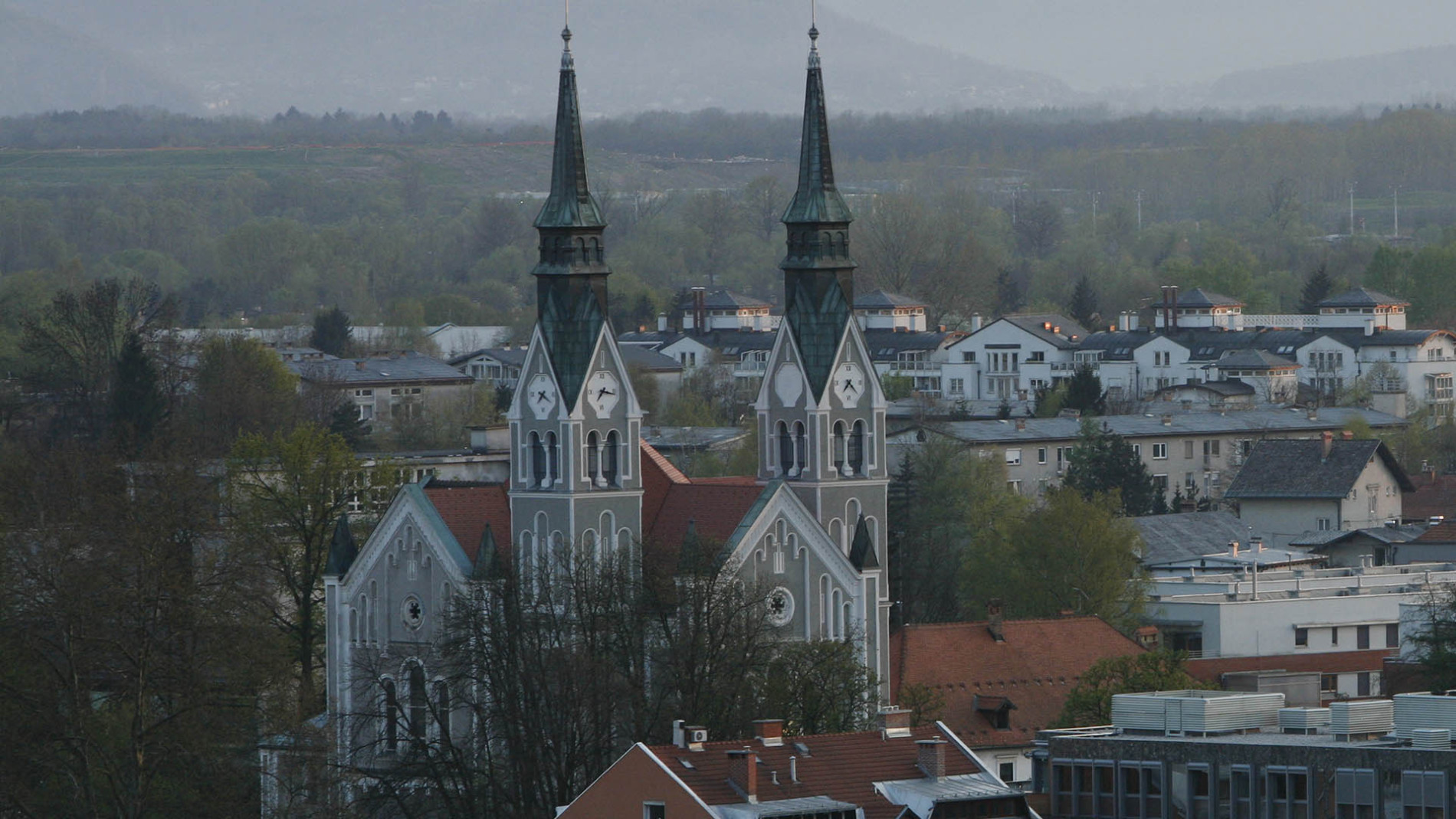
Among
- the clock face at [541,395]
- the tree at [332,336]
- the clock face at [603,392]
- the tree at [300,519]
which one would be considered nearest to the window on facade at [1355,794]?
the clock face at [603,392]

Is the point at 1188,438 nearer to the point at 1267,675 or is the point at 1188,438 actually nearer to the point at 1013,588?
the point at 1013,588

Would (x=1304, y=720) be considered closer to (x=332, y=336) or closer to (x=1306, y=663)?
(x=1306, y=663)

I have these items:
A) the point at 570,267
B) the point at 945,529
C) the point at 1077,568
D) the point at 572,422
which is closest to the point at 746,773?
the point at 572,422

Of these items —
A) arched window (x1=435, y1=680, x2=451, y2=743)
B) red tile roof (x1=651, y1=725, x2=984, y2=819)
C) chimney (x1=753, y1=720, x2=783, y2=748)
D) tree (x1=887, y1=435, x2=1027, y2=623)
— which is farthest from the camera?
tree (x1=887, y1=435, x2=1027, y2=623)

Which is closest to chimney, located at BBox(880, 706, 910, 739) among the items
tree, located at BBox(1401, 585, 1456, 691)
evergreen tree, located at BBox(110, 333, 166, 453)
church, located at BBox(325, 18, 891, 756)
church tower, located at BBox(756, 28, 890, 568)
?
tree, located at BBox(1401, 585, 1456, 691)

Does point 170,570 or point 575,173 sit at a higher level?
point 575,173

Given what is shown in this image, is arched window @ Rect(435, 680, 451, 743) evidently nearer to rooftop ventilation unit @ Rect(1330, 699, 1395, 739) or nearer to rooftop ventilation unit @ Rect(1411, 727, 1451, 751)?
rooftop ventilation unit @ Rect(1330, 699, 1395, 739)

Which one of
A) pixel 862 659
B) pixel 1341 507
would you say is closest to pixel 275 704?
pixel 862 659
